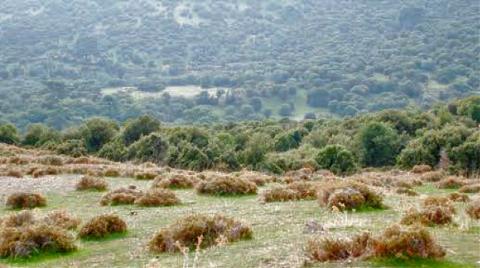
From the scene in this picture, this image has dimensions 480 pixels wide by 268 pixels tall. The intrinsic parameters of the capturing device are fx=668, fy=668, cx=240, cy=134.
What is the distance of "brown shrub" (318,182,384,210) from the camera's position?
1502cm

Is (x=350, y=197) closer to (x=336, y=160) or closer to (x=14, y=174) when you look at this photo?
(x=14, y=174)

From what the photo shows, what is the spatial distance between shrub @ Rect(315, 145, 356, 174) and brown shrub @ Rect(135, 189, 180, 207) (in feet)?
74.5

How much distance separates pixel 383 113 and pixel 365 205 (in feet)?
181

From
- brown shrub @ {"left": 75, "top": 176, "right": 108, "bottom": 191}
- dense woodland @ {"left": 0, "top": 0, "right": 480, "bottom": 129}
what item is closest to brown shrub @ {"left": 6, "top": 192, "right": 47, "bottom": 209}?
brown shrub @ {"left": 75, "top": 176, "right": 108, "bottom": 191}

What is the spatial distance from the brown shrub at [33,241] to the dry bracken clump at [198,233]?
1924 millimetres

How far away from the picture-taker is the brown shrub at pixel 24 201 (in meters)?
19.7

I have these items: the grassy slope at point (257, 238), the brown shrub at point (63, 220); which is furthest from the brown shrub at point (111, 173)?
the brown shrub at point (63, 220)

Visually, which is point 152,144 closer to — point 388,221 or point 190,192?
point 190,192

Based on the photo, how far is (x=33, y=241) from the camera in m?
12.1

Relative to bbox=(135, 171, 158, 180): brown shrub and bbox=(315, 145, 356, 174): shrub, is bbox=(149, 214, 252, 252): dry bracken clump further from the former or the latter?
bbox=(315, 145, 356, 174): shrub

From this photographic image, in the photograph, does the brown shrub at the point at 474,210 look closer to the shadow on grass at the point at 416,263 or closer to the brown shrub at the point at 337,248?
the shadow on grass at the point at 416,263

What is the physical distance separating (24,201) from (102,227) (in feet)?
23.3

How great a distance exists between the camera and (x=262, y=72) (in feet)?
610

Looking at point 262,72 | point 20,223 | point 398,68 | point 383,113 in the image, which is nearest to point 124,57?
point 262,72
